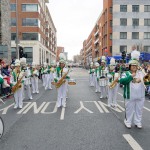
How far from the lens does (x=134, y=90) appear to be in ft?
22.7

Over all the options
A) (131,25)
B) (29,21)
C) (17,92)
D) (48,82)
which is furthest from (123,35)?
(17,92)

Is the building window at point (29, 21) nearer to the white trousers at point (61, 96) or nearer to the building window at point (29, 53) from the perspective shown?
the building window at point (29, 53)

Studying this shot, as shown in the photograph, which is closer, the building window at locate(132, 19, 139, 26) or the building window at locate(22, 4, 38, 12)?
the building window at locate(22, 4, 38, 12)

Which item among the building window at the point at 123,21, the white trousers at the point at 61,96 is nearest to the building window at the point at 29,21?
the building window at the point at 123,21

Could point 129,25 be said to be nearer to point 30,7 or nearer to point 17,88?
point 30,7

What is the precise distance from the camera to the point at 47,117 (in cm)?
866

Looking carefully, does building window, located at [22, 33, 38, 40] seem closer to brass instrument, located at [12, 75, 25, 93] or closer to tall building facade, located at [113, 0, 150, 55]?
tall building facade, located at [113, 0, 150, 55]

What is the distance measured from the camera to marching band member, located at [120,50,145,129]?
690cm

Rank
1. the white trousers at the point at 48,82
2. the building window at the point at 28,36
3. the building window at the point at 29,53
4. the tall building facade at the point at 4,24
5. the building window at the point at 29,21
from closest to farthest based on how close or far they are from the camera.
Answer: the white trousers at the point at 48,82 → the tall building facade at the point at 4,24 → the building window at the point at 29,53 → the building window at the point at 28,36 → the building window at the point at 29,21

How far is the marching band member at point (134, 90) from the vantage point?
22.6 feet

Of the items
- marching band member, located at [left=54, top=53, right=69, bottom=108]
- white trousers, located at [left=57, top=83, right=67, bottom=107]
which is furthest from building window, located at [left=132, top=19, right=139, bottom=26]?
white trousers, located at [left=57, top=83, right=67, bottom=107]

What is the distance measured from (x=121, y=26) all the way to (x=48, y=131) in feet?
180

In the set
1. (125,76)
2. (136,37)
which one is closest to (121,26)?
(136,37)

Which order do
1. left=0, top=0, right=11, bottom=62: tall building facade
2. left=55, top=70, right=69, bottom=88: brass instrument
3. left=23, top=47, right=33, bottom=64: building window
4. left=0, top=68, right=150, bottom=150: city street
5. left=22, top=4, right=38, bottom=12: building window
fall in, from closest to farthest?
left=0, top=68, right=150, bottom=150: city street < left=55, top=70, right=69, bottom=88: brass instrument < left=0, top=0, right=11, bottom=62: tall building facade < left=23, top=47, right=33, bottom=64: building window < left=22, top=4, right=38, bottom=12: building window
